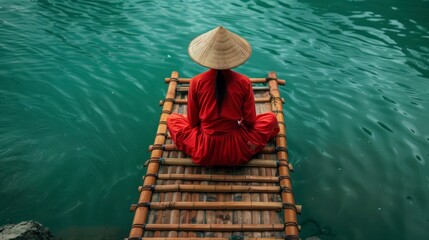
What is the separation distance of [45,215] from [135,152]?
6.01 ft

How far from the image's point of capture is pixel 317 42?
965 cm

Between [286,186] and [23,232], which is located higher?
[286,186]

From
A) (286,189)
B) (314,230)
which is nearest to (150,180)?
(286,189)

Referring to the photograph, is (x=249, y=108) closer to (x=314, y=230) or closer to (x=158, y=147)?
(x=158, y=147)

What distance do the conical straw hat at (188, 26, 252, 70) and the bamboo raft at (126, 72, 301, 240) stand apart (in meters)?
1.45

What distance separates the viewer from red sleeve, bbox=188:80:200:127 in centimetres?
401

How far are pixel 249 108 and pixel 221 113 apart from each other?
1.35 ft

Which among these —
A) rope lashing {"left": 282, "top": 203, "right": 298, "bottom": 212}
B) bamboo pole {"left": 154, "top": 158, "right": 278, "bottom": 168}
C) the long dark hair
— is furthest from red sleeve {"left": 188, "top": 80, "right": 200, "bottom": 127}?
rope lashing {"left": 282, "top": 203, "right": 298, "bottom": 212}

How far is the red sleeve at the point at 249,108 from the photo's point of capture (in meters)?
4.06

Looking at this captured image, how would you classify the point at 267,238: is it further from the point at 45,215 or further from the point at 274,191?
the point at 45,215

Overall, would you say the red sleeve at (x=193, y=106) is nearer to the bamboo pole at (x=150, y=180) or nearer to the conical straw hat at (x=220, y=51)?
the conical straw hat at (x=220, y=51)

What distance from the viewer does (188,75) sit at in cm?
830

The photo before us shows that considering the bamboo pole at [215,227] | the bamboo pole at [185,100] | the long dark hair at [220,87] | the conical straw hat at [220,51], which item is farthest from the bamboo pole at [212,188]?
the bamboo pole at [185,100]

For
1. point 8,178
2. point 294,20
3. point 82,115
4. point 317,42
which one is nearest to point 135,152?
point 82,115
